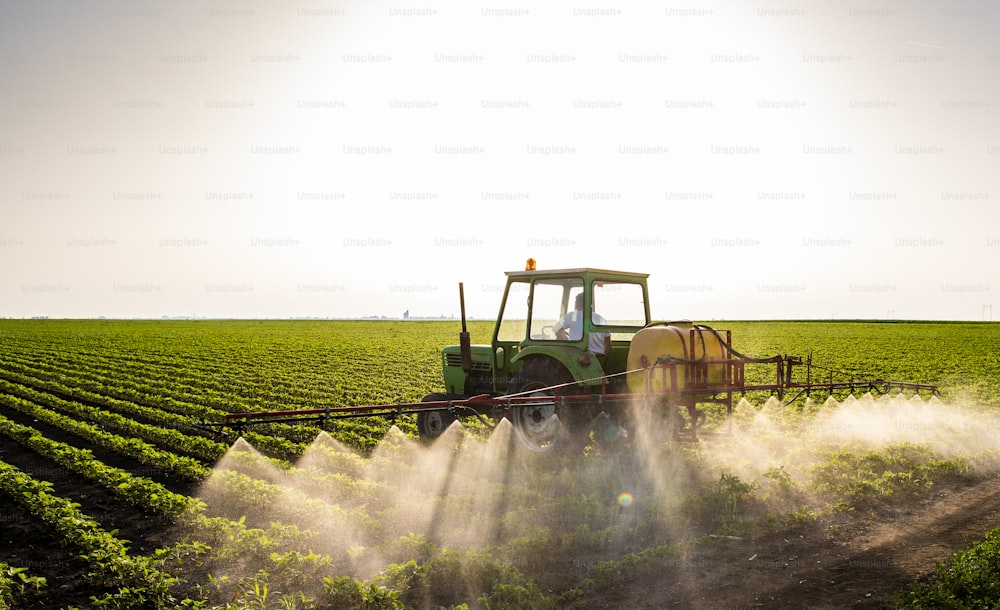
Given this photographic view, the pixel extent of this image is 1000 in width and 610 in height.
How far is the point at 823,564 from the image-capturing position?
18.2 ft

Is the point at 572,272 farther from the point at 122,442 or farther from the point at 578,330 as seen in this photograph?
the point at 122,442

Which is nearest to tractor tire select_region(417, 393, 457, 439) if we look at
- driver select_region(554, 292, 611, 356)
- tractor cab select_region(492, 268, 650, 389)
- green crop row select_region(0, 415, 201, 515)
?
tractor cab select_region(492, 268, 650, 389)

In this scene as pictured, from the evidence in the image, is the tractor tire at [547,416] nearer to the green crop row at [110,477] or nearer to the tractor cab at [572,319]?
the tractor cab at [572,319]

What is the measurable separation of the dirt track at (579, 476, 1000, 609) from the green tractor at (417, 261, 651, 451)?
2.59m

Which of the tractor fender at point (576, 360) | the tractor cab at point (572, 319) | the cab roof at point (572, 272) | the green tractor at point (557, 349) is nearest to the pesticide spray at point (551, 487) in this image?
the green tractor at point (557, 349)

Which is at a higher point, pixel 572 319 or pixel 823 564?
pixel 572 319

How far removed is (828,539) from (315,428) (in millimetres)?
8552

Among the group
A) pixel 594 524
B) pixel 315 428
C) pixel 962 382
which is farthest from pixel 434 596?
pixel 962 382

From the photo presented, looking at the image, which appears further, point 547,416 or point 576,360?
point 547,416

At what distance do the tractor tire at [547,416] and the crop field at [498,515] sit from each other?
22 centimetres

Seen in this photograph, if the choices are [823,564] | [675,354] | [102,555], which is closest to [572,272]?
[675,354]

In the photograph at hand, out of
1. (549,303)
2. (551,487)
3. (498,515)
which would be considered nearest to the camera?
(498,515)

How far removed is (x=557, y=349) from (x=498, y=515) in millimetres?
2445

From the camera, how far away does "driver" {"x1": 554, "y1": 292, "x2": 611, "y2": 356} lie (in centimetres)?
831
